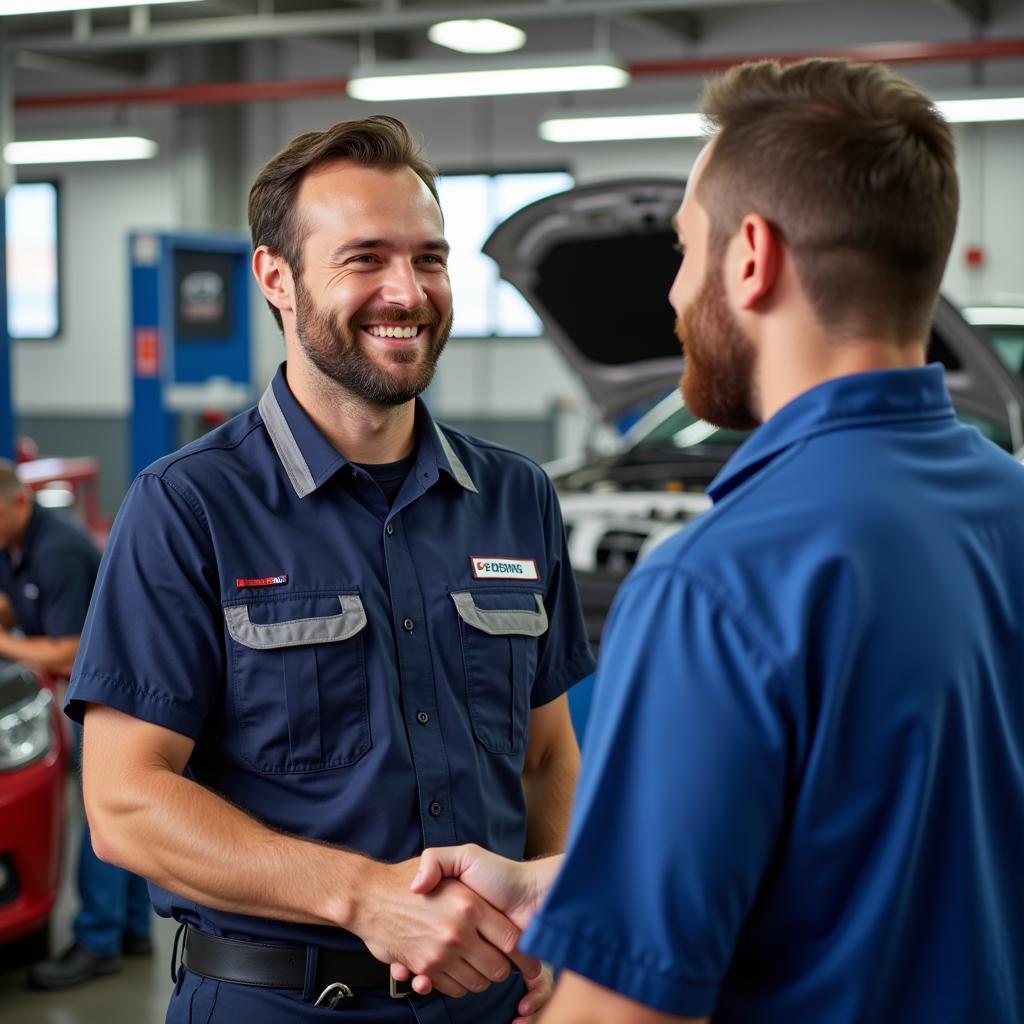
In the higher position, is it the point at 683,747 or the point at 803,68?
the point at 803,68

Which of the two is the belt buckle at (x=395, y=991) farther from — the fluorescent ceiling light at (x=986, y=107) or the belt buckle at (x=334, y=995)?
the fluorescent ceiling light at (x=986, y=107)

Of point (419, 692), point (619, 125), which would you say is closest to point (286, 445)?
point (419, 692)

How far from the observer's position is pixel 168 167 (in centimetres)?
Result: 1366

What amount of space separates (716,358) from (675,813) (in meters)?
0.39

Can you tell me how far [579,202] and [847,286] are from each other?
11.0 ft

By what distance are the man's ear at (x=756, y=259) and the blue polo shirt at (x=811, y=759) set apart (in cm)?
9

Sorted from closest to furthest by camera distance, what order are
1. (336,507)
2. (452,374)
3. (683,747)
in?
(683,747), (336,507), (452,374)

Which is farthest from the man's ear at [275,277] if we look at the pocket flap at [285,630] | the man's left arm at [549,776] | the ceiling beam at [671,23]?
the ceiling beam at [671,23]

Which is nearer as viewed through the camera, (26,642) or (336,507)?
(336,507)

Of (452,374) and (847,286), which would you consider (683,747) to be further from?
(452,374)

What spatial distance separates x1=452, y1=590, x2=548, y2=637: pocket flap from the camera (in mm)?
1797

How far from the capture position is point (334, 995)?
5.32ft

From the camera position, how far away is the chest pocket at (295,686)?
166 centimetres

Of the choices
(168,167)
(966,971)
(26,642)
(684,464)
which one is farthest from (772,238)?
(168,167)
